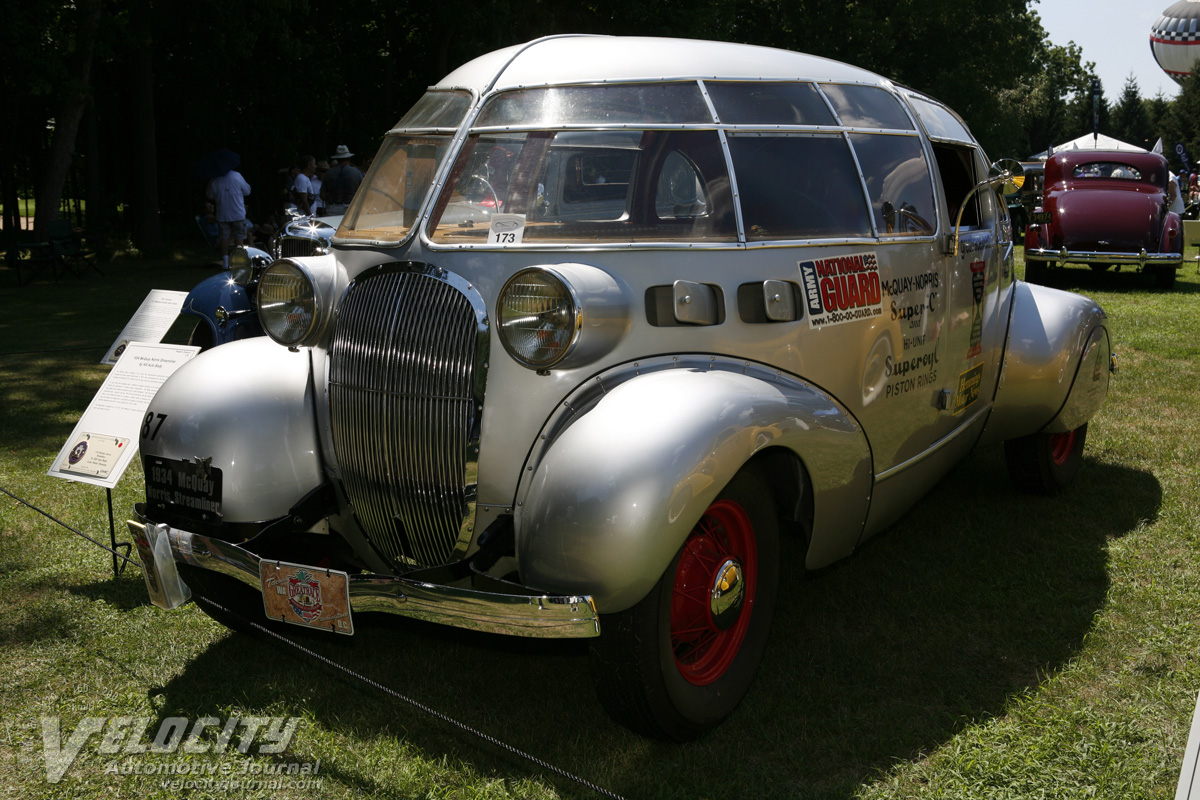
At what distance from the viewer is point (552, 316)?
3.23 metres

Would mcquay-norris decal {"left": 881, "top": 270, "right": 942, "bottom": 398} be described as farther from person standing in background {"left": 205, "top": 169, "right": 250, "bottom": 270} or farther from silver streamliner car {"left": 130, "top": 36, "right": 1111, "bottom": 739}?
person standing in background {"left": 205, "top": 169, "right": 250, "bottom": 270}

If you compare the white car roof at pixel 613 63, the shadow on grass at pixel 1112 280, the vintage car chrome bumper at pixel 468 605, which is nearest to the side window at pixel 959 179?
the white car roof at pixel 613 63

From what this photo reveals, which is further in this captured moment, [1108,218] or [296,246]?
[1108,218]

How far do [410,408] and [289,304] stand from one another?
778mm

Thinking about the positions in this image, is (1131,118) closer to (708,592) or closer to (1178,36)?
(1178,36)

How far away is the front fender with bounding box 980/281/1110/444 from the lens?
17.2 feet

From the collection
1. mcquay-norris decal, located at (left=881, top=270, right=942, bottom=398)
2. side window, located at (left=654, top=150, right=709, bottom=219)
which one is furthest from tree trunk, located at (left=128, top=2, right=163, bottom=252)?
mcquay-norris decal, located at (left=881, top=270, right=942, bottom=398)

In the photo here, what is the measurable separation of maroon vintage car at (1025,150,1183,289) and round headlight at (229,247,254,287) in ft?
36.4

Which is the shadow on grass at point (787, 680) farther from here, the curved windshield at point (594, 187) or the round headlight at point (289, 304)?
the curved windshield at point (594, 187)

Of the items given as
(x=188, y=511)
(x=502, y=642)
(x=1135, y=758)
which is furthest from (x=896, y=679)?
(x=188, y=511)

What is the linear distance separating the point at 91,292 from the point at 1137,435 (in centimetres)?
1444

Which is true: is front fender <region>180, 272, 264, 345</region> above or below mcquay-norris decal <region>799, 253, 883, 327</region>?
below

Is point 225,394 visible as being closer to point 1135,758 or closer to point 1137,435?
point 1135,758

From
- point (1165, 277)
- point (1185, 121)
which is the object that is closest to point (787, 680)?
point (1165, 277)
